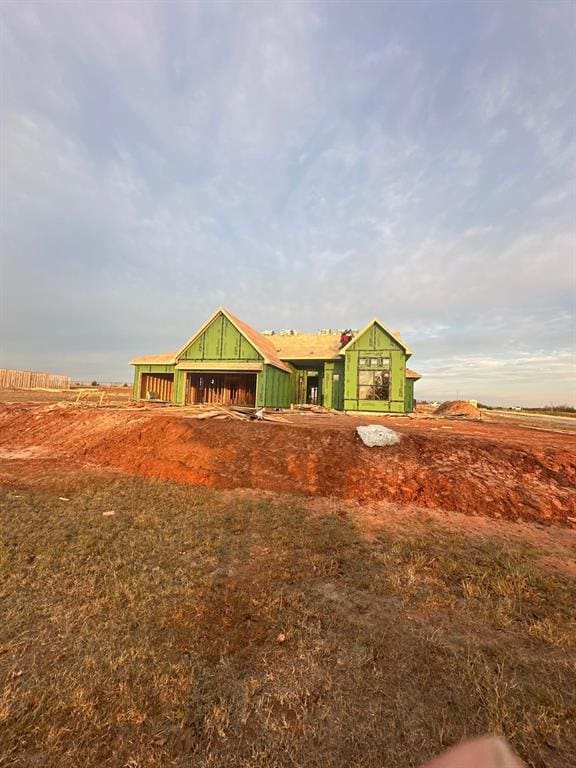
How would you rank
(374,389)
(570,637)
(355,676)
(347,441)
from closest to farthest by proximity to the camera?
(355,676)
(570,637)
(347,441)
(374,389)

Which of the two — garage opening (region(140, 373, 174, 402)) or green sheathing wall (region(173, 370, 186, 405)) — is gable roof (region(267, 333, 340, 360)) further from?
garage opening (region(140, 373, 174, 402))

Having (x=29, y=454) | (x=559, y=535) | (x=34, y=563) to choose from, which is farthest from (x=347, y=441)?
(x=29, y=454)

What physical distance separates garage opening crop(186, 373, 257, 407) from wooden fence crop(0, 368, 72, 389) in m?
35.6

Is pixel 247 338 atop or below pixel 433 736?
atop

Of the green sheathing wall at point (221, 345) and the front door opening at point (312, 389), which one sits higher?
the green sheathing wall at point (221, 345)

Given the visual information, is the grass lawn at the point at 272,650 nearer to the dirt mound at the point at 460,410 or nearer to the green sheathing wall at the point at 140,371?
the green sheathing wall at the point at 140,371

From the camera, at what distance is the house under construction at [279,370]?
2294cm

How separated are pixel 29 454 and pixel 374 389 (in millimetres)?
18456

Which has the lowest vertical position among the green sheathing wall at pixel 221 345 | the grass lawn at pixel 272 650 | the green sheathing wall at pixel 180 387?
the grass lawn at pixel 272 650

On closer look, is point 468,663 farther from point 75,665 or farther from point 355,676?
point 75,665

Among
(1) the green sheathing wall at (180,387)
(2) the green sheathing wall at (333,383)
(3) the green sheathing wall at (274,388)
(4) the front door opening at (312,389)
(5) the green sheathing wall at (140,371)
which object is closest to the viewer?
(3) the green sheathing wall at (274,388)

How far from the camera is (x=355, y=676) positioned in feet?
10.1

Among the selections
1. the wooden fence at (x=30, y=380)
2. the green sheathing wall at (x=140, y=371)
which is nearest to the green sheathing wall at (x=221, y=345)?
the green sheathing wall at (x=140, y=371)

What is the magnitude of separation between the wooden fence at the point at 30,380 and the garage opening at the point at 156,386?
31.7 meters
